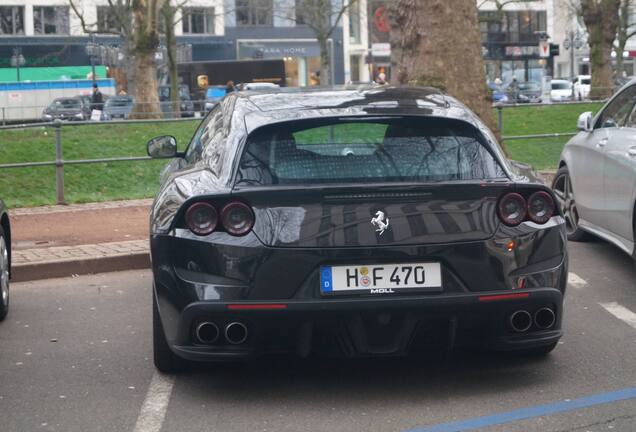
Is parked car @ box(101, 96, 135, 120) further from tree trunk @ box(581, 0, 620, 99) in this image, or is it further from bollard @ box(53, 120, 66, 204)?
bollard @ box(53, 120, 66, 204)

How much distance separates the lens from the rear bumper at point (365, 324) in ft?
18.2

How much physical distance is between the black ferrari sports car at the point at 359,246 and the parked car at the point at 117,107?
38.4 m

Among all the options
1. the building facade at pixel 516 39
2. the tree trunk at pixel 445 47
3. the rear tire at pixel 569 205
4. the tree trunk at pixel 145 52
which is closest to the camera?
the rear tire at pixel 569 205

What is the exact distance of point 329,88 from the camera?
7047 mm

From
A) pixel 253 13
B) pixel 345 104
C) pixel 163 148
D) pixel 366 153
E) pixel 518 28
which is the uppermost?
pixel 253 13

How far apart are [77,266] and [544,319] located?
5218 mm

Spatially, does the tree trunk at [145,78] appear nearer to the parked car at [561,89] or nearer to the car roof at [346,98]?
the car roof at [346,98]

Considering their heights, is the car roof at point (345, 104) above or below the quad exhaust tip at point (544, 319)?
above

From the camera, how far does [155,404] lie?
19.1 feet

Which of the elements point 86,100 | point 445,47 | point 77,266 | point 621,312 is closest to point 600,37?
point 445,47

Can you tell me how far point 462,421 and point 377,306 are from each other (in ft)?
2.17

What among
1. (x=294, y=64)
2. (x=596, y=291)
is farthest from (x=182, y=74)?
(x=596, y=291)

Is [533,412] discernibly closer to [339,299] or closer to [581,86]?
[339,299]

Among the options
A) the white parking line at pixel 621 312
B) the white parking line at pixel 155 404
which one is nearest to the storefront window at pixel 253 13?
the white parking line at pixel 621 312
